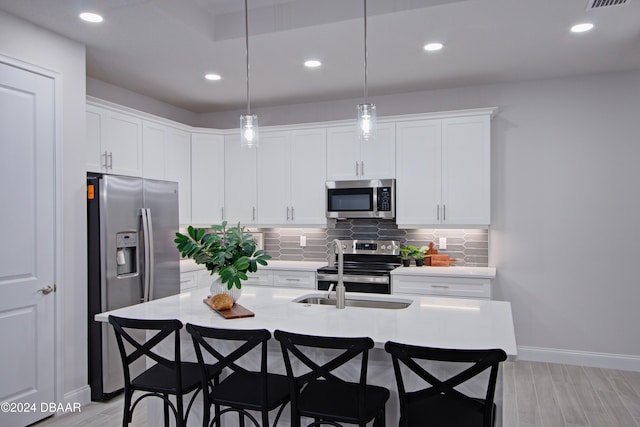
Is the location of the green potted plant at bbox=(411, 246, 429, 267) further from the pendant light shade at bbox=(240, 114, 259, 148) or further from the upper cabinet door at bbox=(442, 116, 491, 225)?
the pendant light shade at bbox=(240, 114, 259, 148)

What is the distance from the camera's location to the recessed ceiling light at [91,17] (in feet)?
9.97

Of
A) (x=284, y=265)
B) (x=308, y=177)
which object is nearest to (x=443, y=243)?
(x=308, y=177)

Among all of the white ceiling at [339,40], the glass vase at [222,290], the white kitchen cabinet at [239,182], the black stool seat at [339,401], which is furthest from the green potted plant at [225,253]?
the white kitchen cabinet at [239,182]

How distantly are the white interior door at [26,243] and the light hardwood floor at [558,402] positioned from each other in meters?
0.33

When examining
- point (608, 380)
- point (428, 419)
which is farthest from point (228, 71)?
point (608, 380)

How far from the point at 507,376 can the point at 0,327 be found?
3.88m

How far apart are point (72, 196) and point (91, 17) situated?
126 centimetres

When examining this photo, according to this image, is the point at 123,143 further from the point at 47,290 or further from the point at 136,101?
the point at 47,290

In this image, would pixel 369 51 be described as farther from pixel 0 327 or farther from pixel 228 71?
pixel 0 327

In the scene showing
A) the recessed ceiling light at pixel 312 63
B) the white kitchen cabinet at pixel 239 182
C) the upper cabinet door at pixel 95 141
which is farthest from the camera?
the white kitchen cabinet at pixel 239 182

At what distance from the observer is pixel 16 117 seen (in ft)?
9.96

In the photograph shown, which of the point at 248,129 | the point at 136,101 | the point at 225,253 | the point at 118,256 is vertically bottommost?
the point at 118,256

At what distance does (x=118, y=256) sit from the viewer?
11.9 feet

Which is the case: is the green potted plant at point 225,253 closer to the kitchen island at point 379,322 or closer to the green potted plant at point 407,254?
the kitchen island at point 379,322
